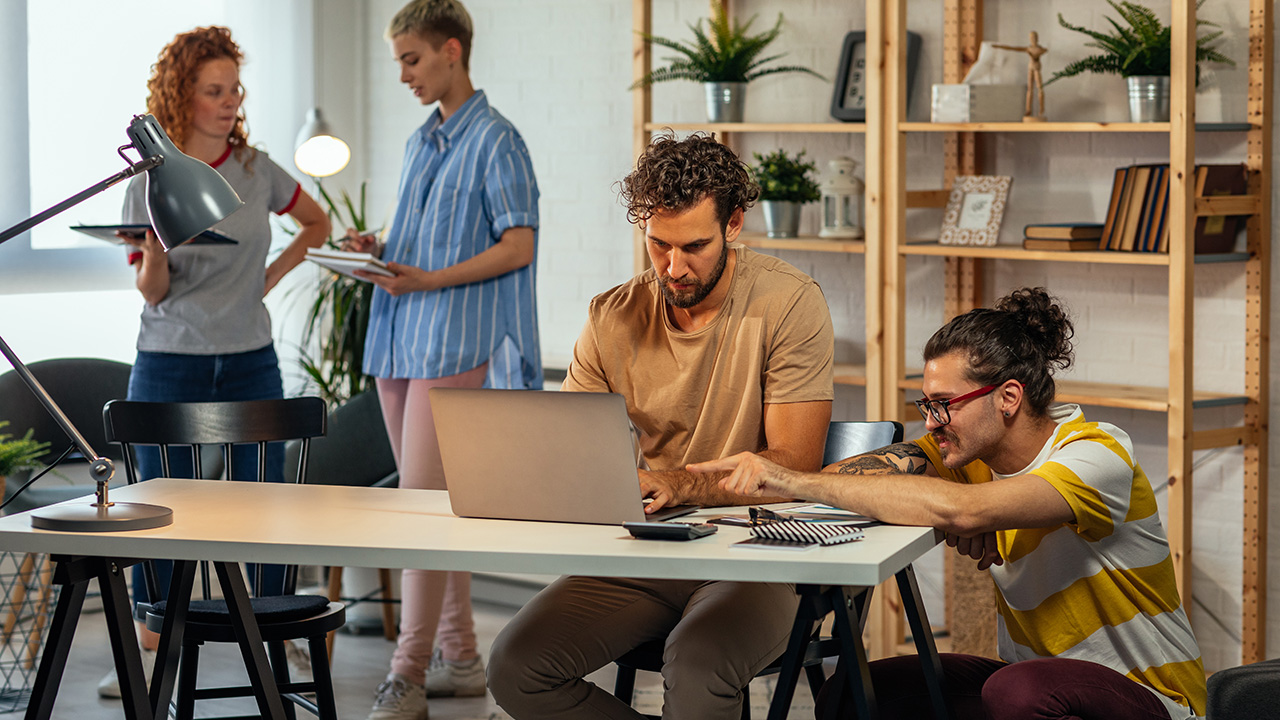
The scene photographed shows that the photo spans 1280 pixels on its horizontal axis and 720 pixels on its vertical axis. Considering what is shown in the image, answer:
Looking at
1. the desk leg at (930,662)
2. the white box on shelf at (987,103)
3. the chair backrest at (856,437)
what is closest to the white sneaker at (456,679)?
the chair backrest at (856,437)

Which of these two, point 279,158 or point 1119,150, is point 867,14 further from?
point 279,158

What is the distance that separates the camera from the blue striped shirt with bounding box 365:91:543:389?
3422 millimetres

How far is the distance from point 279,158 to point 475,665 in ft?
7.87

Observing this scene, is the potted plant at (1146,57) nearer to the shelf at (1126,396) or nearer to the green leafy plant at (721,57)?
the shelf at (1126,396)

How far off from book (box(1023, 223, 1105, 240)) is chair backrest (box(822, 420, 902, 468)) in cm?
120

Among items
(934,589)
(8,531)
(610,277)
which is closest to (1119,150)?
(934,589)

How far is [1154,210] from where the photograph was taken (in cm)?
342

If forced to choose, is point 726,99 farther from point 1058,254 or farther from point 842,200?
point 1058,254

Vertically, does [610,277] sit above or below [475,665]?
above

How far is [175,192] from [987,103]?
2.29m

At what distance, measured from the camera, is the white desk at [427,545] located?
1824 millimetres

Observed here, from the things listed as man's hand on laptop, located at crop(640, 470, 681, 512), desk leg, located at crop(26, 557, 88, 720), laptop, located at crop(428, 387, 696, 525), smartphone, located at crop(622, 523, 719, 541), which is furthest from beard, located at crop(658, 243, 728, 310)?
desk leg, located at crop(26, 557, 88, 720)

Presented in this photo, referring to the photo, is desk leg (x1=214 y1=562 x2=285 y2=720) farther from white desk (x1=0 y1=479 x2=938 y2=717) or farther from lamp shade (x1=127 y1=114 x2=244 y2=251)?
lamp shade (x1=127 y1=114 x2=244 y2=251)

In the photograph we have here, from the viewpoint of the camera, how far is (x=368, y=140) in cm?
530
